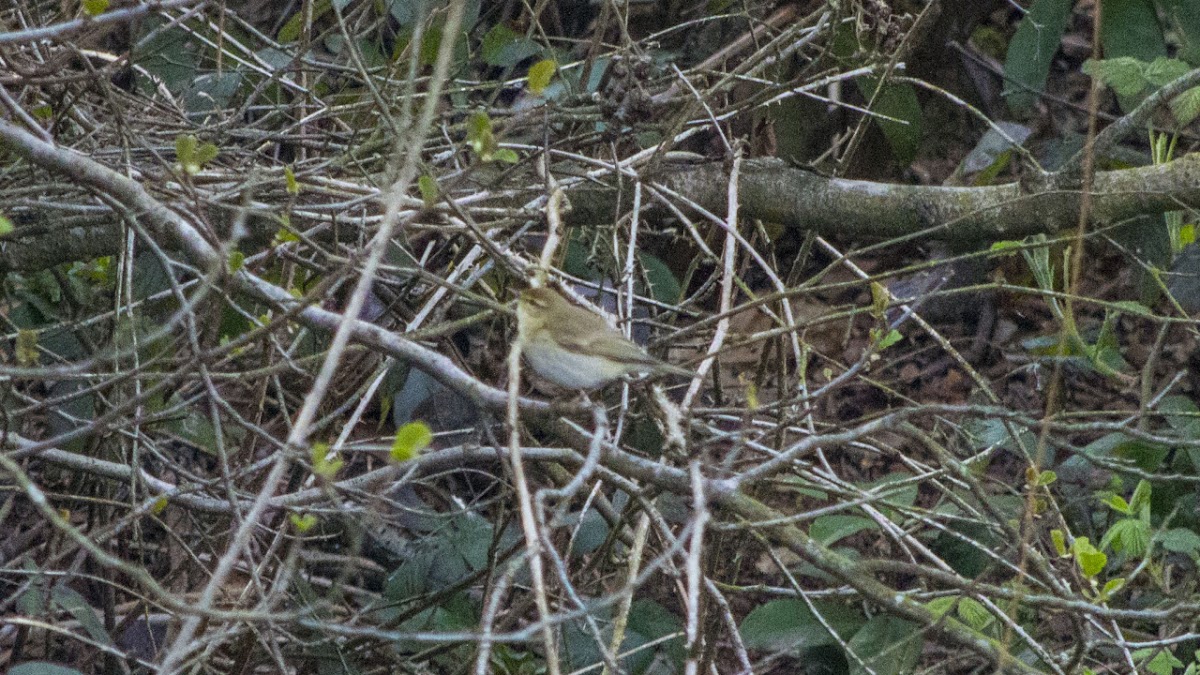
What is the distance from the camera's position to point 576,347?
3504 millimetres

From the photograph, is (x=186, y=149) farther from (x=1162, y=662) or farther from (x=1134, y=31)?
(x=1134, y=31)

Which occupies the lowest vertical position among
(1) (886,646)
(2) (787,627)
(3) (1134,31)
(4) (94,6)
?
(2) (787,627)

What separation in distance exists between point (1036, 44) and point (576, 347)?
2.66 m

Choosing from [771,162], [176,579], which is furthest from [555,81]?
[176,579]

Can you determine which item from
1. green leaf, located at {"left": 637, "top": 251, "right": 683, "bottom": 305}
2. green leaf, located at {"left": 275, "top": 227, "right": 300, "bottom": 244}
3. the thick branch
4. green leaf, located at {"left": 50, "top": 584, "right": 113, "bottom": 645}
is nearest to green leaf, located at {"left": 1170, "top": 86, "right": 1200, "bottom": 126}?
the thick branch

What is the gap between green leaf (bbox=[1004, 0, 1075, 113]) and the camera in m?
4.96

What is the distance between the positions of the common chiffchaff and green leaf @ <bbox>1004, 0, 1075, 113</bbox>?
252 cm

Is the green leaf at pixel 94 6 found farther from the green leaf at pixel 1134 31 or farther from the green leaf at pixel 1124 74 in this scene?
the green leaf at pixel 1134 31

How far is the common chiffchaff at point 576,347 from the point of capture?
3291 millimetres

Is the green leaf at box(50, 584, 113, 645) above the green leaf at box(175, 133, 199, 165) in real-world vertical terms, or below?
below

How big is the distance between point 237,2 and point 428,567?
12.5 feet

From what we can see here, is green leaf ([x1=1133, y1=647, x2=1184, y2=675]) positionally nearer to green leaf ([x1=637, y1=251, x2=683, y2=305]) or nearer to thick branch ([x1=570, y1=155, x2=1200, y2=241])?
thick branch ([x1=570, y1=155, x2=1200, y2=241])

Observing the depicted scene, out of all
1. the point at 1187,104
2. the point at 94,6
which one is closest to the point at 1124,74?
the point at 1187,104

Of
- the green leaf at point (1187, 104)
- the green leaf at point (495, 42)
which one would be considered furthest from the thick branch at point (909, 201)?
the green leaf at point (495, 42)
